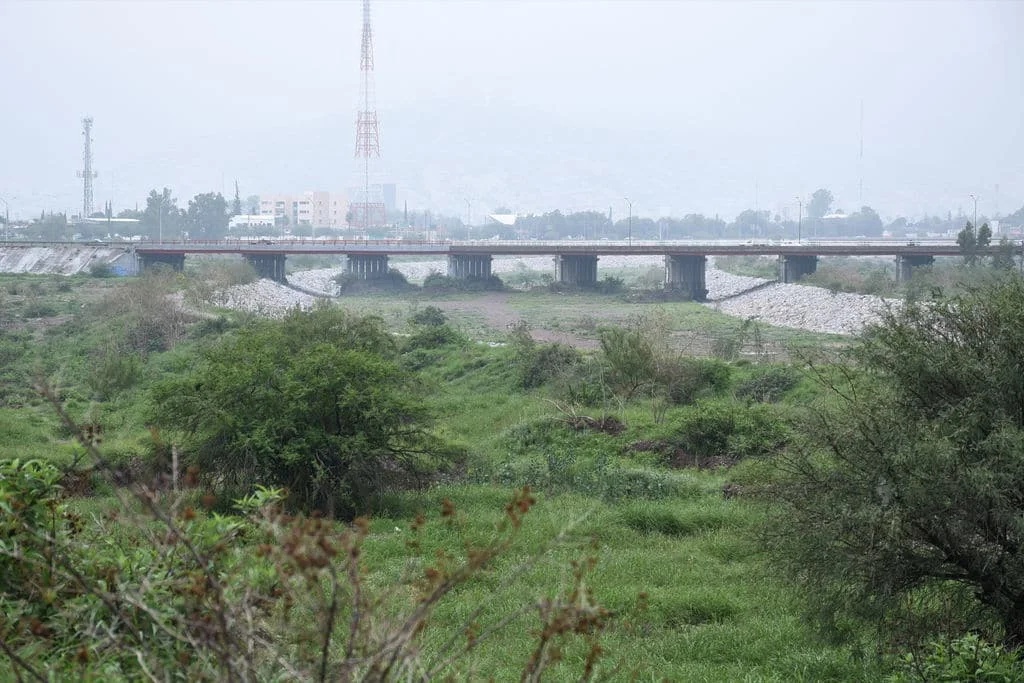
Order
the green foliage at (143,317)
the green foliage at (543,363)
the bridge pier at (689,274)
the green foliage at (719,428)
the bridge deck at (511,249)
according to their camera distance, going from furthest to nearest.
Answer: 1. the bridge pier at (689,274)
2. the bridge deck at (511,249)
3. the green foliage at (143,317)
4. the green foliage at (543,363)
5. the green foliage at (719,428)

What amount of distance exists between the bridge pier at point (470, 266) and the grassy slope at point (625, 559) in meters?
59.8

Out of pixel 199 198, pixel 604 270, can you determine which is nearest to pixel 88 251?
pixel 604 270

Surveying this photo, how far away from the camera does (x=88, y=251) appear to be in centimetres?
7775

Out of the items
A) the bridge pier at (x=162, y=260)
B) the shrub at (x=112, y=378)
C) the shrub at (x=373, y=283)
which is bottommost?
the shrub at (x=112, y=378)

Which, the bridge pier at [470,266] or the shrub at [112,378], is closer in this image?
the shrub at [112,378]

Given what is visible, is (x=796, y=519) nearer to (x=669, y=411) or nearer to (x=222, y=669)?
(x=222, y=669)

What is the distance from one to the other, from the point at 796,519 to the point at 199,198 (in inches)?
5831

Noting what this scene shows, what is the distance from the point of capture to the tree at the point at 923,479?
9.48 metres

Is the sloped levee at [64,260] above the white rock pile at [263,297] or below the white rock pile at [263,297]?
above

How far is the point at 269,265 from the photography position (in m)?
83.4

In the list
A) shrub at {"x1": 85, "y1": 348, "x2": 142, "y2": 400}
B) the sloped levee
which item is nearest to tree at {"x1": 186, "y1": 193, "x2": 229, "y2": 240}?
the sloped levee

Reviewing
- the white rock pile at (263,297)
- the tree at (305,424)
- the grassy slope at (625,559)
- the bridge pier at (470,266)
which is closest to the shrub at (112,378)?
the grassy slope at (625,559)

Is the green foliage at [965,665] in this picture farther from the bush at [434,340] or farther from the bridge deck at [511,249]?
the bridge deck at [511,249]

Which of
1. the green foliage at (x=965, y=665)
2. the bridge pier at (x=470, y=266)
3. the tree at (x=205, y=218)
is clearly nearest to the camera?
the green foliage at (x=965, y=665)
